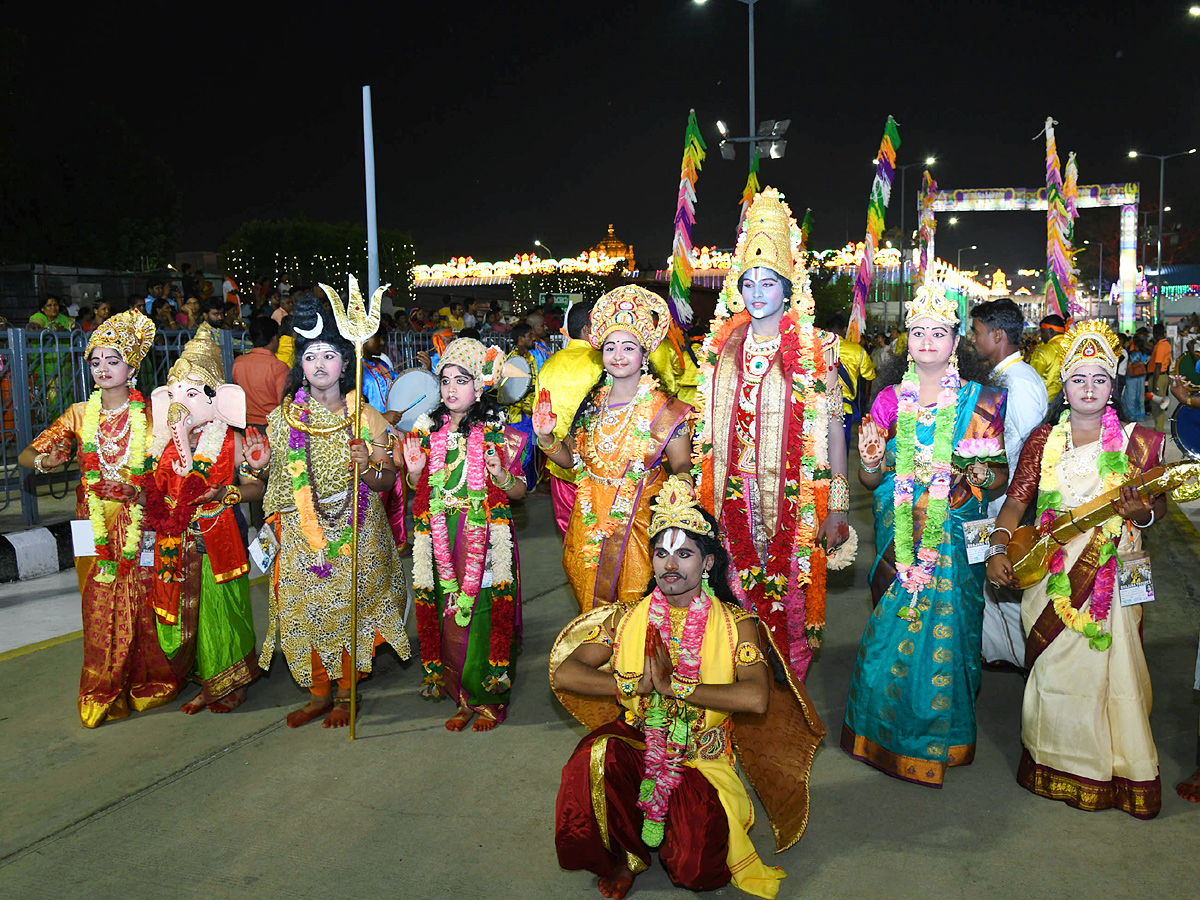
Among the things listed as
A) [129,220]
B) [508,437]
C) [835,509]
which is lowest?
[835,509]

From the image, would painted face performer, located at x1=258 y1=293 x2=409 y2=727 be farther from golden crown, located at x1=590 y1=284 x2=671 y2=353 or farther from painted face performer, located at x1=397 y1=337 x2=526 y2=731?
golden crown, located at x1=590 y1=284 x2=671 y2=353

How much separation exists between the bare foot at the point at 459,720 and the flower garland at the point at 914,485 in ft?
6.71

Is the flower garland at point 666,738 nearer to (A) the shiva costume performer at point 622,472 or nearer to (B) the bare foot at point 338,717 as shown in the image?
(A) the shiva costume performer at point 622,472

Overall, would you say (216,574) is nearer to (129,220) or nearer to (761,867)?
(761,867)

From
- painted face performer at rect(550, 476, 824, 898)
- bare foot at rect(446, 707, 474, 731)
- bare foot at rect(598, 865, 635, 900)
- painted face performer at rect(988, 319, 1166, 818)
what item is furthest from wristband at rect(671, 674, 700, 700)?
bare foot at rect(446, 707, 474, 731)

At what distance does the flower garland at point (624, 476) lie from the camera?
4.35m

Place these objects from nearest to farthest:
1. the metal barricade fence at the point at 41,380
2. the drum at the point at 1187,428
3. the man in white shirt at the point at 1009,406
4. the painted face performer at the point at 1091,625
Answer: the painted face performer at the point at 1091,625
the man in white shirt at the point at 1009,406
the drum at the point at 1187,428
the metal barricade fence at the point at 41,380

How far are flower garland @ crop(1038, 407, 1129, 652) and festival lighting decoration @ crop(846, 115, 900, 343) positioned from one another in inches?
228

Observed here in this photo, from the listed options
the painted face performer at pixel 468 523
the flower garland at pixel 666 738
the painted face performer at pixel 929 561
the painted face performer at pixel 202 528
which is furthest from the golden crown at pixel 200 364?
the painted face performer at pixel 929 561

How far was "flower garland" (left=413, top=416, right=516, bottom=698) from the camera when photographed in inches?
176

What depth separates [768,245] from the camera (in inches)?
173

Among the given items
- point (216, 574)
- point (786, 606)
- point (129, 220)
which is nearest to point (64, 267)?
point (129, 220)

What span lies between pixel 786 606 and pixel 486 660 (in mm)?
1410

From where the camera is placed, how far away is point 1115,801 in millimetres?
3674
